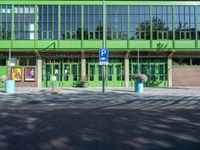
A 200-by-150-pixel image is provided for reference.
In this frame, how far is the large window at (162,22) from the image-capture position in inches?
1399

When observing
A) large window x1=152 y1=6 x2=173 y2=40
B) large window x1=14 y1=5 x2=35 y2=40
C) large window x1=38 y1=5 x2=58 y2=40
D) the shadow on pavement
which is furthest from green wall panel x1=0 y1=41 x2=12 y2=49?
the shadow on pavement

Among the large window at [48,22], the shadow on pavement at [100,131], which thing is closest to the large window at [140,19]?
the large window at [48,22]

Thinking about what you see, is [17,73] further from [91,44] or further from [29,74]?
[91,44]

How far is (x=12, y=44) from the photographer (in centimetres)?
3459

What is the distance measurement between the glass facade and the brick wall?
11.4 feet

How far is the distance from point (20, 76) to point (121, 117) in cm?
2556

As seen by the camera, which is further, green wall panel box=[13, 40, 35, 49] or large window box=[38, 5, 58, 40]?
large window box=[38, 5, 58, 40]

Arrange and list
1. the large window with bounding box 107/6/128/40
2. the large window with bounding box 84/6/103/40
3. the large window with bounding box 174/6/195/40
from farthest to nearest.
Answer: the large window with bounding box 174/6/195/40 < the large window with bounding box 107/6/128/40 < the large window with bounding box 84/6/103/40

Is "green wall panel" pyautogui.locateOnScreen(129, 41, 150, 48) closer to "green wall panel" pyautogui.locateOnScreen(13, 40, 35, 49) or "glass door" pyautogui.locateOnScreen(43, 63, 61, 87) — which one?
"glass door" pyautogui.locateOnScreen(43, 63, 61, 87)

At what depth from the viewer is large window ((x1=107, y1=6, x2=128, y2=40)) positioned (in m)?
35.2

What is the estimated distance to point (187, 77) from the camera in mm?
35219

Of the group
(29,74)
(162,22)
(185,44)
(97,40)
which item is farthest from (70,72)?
(185,44)

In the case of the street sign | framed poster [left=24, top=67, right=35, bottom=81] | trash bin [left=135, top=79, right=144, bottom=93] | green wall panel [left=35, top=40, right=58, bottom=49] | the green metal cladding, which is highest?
the green metal cladding

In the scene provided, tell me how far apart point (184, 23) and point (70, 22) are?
12753mm
